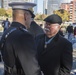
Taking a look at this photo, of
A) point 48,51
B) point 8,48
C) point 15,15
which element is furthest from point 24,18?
point 48,51

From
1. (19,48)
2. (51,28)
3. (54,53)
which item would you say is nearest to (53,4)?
(51,28)

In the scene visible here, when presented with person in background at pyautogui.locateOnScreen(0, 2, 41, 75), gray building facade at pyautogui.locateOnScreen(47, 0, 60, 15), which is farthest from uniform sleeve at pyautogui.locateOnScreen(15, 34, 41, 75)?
gray building facade at pyautogui.locateOnScreen(47, 0, 60, 15)

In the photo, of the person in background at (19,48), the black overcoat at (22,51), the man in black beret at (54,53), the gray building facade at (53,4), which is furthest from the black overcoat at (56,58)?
the gray building facade at (53,4)

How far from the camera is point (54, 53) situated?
417 cm

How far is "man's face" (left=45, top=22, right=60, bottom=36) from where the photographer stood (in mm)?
4242

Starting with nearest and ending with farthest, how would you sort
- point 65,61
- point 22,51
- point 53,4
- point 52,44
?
1. point 22,51
2. point 65,61
3. point 52,44
4. point 53,4

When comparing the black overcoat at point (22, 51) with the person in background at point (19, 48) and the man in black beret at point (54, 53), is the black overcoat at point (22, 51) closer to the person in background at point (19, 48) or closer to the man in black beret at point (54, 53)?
the person in background at point (19, 48)

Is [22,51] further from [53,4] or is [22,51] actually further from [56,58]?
[53,4]

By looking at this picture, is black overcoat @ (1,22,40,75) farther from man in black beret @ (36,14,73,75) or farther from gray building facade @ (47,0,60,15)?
gray building facade @ (47,0,60,15)

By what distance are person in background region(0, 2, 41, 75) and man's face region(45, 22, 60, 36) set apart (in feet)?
2.89

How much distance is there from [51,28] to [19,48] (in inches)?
48.8

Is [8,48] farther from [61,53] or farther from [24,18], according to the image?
[61,53]

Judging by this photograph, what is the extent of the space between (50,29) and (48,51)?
0.96 ft

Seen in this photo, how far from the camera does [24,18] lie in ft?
11.1
